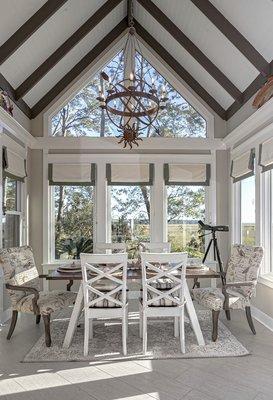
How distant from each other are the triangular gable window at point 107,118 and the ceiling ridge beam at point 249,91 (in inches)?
21.1

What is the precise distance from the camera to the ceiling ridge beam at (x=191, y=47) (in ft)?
15.6

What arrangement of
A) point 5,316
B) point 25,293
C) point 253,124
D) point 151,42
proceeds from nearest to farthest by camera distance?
point 25,293
point 5,316
point 253,124
point 151,42

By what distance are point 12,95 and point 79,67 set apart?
1.36 m

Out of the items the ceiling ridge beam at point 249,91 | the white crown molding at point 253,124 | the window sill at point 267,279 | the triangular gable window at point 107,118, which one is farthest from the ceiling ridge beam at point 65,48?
the window sill at point 267,279

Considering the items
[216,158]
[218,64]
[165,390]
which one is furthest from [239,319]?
[218,64]

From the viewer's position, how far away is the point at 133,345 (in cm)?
346

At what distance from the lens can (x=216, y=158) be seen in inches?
227

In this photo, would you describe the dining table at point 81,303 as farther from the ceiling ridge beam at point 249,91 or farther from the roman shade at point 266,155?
the ceiling ridge beam at point 249,91

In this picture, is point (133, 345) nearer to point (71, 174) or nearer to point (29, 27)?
point (71, 174)

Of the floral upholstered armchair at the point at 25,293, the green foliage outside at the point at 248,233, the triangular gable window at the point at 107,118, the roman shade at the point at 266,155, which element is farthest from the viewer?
the triangular gable window at the point at 107,118

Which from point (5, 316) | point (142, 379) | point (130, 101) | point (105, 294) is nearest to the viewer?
point (142, 379)

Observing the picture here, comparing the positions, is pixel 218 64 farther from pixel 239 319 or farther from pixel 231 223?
pixel 239 319

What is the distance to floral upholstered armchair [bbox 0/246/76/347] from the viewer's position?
11.6ft

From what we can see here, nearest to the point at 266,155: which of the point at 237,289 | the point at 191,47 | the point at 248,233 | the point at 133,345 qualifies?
the point at 248,233
